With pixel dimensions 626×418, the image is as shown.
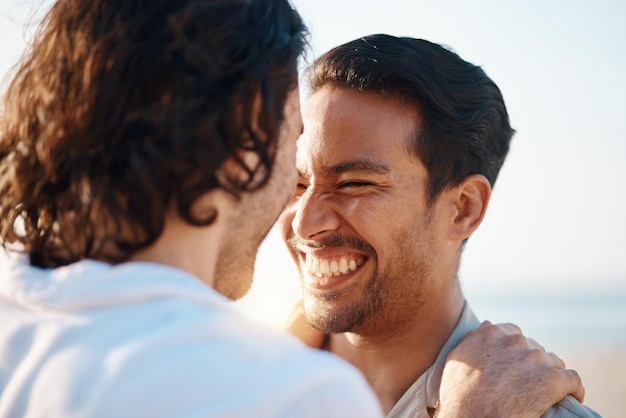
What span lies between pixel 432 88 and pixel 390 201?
59cm

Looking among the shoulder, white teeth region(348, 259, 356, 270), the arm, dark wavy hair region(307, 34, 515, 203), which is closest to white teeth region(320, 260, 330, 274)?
white teeth region(348, 259, 356, 270)

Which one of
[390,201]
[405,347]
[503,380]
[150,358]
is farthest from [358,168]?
[150,358]

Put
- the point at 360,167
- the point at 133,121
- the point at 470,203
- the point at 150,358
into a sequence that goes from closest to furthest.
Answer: the point at 150,358
the point at 133,121
the point at 360,167
the point at 470,203

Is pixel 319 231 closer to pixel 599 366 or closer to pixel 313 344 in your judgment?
pixel 313 344

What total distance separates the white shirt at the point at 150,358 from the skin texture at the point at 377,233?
6.85 feet

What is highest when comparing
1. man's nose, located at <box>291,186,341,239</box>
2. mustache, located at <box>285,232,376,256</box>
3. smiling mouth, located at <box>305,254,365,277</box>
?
man's nose, located at <box>291,186,341,239</box>

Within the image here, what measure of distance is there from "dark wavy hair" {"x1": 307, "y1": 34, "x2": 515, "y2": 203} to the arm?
2.72ft

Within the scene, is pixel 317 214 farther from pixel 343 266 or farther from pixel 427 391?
pixel 427 391

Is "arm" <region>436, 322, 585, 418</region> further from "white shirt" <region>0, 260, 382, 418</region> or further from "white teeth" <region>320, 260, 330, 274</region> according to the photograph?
"white shirt" <region>0, 260, 382, 418</region>

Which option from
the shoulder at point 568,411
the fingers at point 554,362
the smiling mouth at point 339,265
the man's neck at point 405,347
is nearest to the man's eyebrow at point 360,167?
the smiling mouth at point 339,265

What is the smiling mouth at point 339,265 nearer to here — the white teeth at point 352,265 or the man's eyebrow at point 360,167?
the white teeth at point 352,265

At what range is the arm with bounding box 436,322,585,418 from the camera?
3.16 m

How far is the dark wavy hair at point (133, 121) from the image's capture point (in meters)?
1.82

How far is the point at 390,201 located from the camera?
3.79 meters
